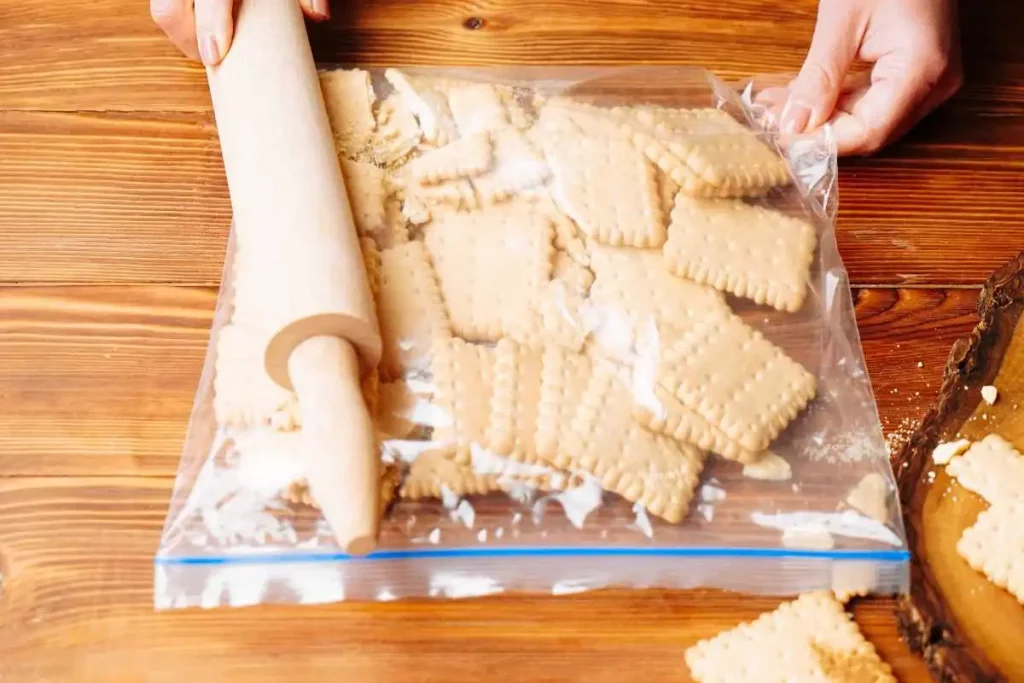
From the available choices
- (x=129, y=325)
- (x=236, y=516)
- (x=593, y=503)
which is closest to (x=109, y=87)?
(x=129, y=325)

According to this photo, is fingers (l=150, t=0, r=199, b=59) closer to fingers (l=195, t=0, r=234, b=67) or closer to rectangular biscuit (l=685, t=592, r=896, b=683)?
fingers (l=195, t=0, r=234, b=67)

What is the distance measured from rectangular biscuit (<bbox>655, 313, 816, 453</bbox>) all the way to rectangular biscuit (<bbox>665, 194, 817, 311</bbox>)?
0.05 m

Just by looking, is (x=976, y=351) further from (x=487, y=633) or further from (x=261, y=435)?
(x=261, y=435)

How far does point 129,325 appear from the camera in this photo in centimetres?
101

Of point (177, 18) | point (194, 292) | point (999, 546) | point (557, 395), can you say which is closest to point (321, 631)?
point (557, 395)

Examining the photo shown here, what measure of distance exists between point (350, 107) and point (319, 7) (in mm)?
195

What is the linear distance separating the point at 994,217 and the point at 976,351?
0.28 m

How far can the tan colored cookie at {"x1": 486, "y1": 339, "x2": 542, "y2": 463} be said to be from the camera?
0.85 m

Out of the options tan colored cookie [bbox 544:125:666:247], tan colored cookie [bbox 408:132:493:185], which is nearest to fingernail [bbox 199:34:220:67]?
tan colored cookie [bbox 408:132:493:185]

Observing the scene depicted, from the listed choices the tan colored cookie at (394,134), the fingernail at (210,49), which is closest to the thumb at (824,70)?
the tan colored cookie at (394,134)

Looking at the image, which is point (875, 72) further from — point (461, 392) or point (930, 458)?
point (461, 392)

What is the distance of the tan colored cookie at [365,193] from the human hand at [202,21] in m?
0.19

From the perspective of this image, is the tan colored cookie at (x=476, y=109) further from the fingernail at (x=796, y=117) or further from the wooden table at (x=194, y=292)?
the fingernail at (x=796, y=117)

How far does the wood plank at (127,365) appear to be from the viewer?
94cm
